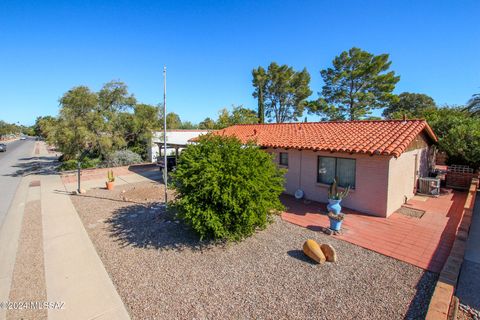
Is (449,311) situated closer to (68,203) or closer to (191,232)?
(191,232)

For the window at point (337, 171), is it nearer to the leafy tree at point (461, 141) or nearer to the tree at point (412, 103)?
the leafy tree at point (461, 141)

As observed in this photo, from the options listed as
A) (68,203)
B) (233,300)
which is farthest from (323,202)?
(68,203)

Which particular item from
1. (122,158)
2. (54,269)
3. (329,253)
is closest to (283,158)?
(329,253)

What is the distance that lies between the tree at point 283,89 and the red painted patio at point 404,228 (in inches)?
1087

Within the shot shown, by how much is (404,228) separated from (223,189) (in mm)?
5959

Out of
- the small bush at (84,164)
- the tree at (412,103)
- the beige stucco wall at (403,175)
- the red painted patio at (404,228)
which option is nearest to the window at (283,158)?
the red painted patio at (404,228)

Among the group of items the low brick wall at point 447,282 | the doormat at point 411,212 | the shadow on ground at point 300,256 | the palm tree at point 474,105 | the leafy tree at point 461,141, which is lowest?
the shadow on ground at point 300,256

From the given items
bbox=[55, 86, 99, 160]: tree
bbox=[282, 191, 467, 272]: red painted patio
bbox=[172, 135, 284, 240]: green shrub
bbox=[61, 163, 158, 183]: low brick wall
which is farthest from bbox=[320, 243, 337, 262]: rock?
bbox=[55, 86, 99, 160]: tree

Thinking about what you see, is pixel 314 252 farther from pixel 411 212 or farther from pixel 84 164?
pixel 84 164

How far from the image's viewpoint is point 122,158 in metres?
21.0

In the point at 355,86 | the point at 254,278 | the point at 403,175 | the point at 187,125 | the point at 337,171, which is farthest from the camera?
the point at 187,125

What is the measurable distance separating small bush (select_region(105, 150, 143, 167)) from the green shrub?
15.9 metres

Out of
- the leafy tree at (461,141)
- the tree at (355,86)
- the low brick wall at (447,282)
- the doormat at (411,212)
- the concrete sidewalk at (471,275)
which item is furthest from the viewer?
the tree at (355,86)

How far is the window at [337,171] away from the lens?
9409mm
